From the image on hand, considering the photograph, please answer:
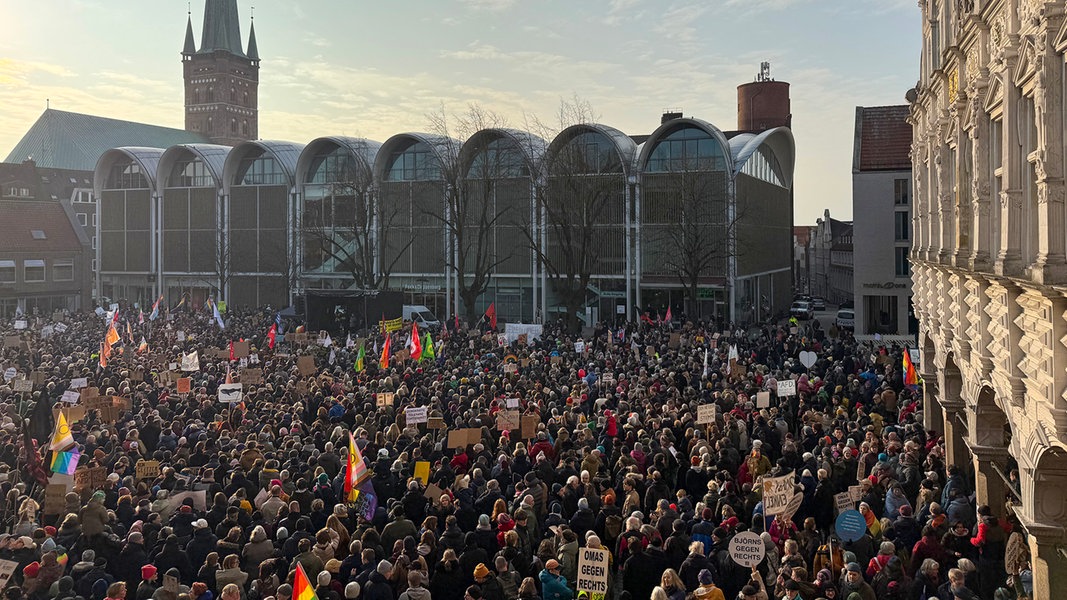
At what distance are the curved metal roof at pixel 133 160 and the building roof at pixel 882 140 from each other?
43.1m

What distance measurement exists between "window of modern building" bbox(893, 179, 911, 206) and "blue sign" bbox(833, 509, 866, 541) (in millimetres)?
33692

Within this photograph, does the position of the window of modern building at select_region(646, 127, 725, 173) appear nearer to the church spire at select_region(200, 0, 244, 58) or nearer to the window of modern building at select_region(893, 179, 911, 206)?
the window of modern building at select_region(893, 179, 911, 206)

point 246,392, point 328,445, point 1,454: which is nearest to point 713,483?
point 328,445

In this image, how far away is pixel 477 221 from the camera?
158 ft

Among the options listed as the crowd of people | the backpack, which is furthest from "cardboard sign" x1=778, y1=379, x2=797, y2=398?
the backpack

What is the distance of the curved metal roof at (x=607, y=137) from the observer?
44688 millimetres

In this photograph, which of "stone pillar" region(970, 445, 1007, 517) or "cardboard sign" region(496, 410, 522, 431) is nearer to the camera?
"stone pillar" region(970, 445, 1007, 517)

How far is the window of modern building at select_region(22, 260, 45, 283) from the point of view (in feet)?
192

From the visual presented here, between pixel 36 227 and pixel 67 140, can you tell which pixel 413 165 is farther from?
pixel 67 140

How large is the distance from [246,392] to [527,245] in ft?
93.5

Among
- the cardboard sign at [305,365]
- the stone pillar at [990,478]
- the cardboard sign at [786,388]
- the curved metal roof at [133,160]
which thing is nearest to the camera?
the stone pillar at [990,478]

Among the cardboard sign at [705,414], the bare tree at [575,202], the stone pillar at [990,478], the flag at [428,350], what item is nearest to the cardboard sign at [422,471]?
the cardboard sign at [705,414]

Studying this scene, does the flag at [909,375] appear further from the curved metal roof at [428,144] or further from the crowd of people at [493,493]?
the curved metal roof at [428,144]

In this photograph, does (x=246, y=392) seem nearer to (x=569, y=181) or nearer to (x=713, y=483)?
(x=713, y=483)
